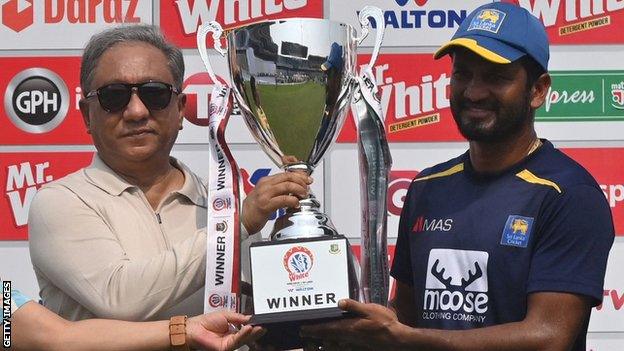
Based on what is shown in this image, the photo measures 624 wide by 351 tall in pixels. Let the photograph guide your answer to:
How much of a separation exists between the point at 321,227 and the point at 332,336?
0.23 meters

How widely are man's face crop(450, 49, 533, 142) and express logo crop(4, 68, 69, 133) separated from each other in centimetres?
148

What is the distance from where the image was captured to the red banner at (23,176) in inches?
124

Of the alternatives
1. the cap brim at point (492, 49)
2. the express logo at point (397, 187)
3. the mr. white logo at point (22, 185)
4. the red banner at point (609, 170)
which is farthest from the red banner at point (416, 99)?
the cap brim at point (492, 49)

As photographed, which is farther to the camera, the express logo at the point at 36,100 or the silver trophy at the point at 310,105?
the express logo at the point at 36,100

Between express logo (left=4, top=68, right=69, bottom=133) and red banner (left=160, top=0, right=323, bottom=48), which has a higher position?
red banner (left=160, top=0, right=323, bottom=48)

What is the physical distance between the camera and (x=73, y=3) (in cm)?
316

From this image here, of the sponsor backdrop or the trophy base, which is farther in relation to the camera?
the sponsor backdrop

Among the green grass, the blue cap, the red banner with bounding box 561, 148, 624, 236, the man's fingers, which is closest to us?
the man's fingers

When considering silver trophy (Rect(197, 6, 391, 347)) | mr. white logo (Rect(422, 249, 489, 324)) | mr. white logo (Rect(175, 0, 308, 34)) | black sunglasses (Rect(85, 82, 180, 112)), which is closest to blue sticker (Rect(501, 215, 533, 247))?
mr. white logo (Rect(422, 249, 489, 324))

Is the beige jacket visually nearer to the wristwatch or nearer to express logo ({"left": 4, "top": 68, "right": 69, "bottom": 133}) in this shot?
the wristwatch

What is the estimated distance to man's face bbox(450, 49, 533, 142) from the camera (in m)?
2.12

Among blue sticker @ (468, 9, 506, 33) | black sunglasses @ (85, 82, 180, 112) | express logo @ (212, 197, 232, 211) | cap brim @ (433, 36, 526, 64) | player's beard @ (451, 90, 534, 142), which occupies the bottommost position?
express logo @ (212, 197, 232, 211)

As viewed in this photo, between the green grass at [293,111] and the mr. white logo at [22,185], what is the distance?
1.16 m

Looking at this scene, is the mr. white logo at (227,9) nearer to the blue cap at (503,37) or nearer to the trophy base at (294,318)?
the blue cap at (503,37)
